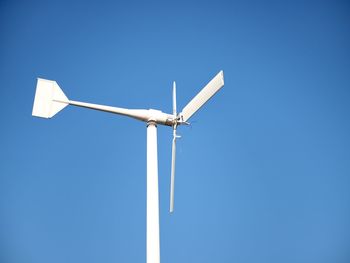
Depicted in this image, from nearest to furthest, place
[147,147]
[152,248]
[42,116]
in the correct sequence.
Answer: [152,248] → [147,147] → [42,116]

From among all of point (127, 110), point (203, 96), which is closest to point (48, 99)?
point (127, 110)

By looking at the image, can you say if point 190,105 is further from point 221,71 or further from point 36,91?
point 36,91

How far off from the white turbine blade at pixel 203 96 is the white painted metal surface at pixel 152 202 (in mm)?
1772

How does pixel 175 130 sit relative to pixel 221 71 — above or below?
below

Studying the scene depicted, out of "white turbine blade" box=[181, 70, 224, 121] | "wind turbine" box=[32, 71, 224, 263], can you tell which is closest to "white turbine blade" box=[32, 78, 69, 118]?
"wind turbine" box=[32, 71, 224, 263]

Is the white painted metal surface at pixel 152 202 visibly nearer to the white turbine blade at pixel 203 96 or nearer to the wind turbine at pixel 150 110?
the wind turbine at pixel 150 110

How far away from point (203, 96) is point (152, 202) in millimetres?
4525

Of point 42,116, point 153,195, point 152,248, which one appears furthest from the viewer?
point 42,116

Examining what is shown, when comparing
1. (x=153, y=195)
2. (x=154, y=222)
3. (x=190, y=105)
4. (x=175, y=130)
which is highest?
(x=190, y=105)

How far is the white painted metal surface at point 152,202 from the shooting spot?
1049 cm

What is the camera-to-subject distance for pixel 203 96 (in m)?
12.9

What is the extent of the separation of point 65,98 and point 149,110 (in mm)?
3460

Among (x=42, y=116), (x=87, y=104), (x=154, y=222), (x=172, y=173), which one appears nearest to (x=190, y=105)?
(x=172, y=173)

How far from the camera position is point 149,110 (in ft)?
43.0
